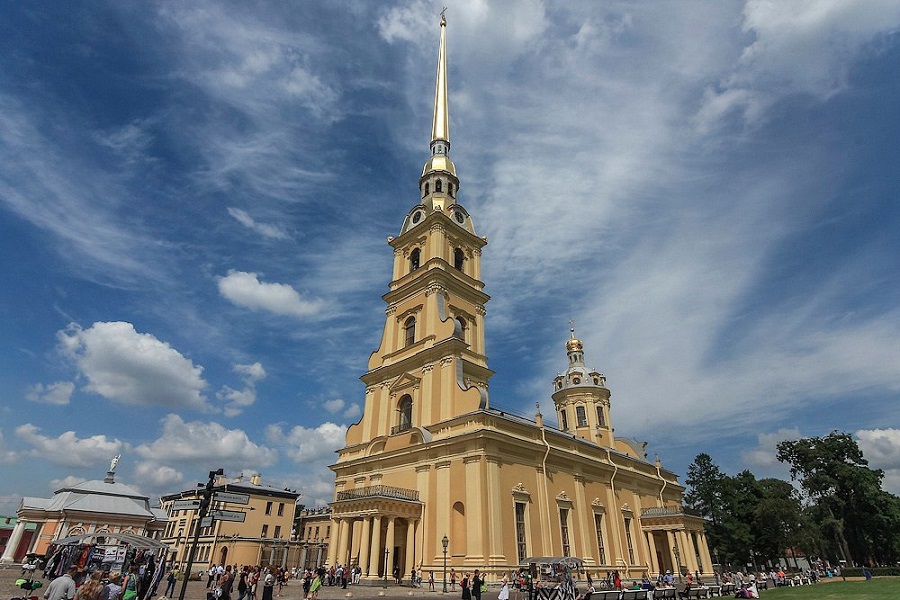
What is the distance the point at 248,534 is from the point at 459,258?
34.9 metres

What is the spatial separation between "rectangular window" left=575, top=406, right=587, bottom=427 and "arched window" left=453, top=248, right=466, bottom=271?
22142 millimetres


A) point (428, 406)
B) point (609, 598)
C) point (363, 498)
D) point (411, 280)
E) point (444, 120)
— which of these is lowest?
point (609, 598)

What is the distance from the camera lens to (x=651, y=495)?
1624 inches

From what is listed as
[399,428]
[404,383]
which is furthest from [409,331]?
[399,428]

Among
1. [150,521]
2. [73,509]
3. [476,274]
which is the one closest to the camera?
[476,274]

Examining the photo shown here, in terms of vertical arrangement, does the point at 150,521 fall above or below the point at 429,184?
below

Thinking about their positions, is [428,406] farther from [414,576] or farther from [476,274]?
[476,274]

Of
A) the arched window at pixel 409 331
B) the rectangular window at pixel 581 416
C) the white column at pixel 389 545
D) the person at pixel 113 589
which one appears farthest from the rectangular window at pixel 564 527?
the person at pixel 113 589

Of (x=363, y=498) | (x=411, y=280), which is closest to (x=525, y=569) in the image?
(x=363, y=498)

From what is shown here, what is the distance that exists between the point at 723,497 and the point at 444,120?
165ft

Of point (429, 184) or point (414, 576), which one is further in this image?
Result: point (429, 184)

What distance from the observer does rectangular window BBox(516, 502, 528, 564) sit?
25.7m

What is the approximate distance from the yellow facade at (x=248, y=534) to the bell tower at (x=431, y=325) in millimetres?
16832

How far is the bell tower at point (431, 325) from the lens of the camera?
30.2m
